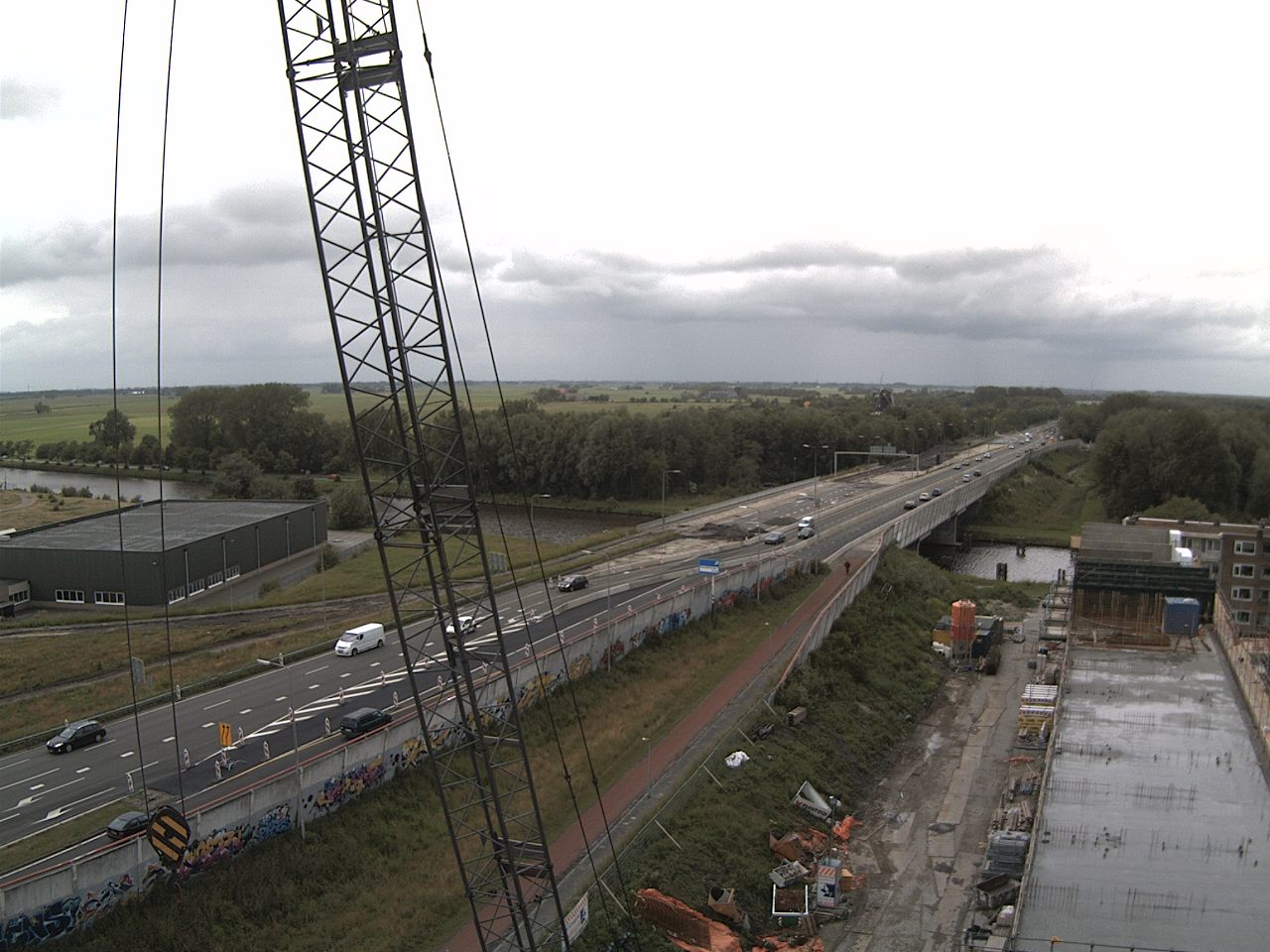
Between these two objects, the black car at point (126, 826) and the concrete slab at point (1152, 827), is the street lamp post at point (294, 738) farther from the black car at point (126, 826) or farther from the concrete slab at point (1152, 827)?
the concrete slab at point (1152, 827)

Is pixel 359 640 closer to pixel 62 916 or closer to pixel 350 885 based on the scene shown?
pixel 350 885

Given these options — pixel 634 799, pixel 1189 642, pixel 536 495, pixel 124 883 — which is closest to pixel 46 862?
pixel 124 883

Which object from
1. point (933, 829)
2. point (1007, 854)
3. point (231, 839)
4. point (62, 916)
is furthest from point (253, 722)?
point (1007, 854)

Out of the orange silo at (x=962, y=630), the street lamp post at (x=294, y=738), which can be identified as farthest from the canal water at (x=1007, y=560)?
the street lamp post at (x=294, y=738)

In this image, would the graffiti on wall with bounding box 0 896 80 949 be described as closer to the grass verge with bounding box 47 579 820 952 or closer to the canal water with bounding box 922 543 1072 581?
the grass verge with bounding box 47 579 820 952

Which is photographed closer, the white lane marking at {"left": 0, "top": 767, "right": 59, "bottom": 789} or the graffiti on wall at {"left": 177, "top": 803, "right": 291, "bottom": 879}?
the graffiti on wall at {"left": 177, "top": 803, "right": 291, "bottom": 879}

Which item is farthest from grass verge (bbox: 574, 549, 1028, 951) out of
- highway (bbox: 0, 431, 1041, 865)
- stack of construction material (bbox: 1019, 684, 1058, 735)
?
highway (bbox: 0, 431, 1041, 865)
